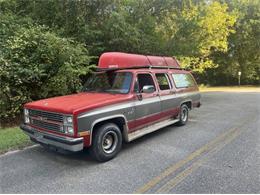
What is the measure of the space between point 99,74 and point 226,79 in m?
33.9

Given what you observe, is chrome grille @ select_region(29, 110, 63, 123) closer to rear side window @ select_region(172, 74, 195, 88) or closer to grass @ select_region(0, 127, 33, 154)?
grass @ select_region(0, 127, 33, 154)

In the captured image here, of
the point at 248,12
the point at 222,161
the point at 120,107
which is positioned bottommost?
the point at 222,161

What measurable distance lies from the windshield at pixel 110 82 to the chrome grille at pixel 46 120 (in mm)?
1582

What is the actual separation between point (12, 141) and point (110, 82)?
2.82 meters

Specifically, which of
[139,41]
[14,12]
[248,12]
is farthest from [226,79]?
[14,12]

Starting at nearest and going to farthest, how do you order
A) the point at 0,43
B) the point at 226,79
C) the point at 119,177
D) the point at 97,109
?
1. the point at 119,177
2. the point at 97,109
3. the point at 0,43
4. the point at 226,79

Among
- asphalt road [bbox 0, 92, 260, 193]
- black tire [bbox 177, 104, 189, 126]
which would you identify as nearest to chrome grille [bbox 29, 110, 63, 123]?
asphalt road [bbox 0, 92, 260, 193]

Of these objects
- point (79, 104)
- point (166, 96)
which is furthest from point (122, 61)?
point (79, 104)

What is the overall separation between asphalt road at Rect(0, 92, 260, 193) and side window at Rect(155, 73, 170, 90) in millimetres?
1441

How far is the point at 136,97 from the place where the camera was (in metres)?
5.93

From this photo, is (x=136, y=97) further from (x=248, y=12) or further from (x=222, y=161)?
(x=248, y=12)

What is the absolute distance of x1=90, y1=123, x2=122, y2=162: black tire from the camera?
4918mm

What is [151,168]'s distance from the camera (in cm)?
464

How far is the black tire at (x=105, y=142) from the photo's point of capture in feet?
16.1
